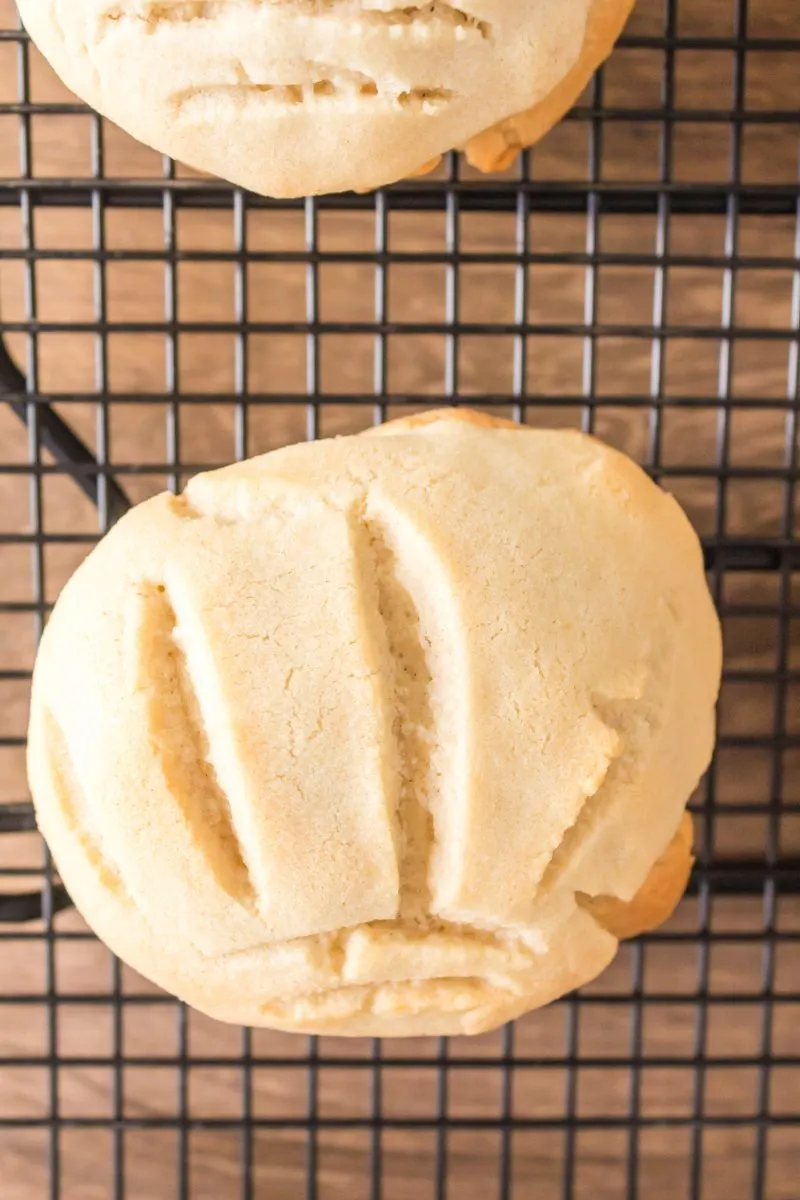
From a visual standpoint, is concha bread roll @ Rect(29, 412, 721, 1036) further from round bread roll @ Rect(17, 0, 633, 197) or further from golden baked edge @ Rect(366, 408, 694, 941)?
round bread roll @ Rect(17, 0, 633, 197)

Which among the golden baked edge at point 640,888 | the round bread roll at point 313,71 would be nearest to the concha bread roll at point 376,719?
the golden baked edge at point 640,888

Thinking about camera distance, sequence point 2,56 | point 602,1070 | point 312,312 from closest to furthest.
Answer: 1. point 312,312
2. point 2,56
3. point 602,1070

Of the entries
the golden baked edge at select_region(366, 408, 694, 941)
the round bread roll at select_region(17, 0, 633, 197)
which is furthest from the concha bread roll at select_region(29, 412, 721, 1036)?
the round bread roll at select_region(17, 0, 633, 197)

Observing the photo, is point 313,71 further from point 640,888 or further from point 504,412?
point 640,888

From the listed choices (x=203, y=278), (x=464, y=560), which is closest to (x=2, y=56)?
(x=203, y=278)

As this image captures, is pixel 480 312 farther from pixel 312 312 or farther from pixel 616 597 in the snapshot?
pixel 616 597

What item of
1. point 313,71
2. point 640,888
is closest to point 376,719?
point 640,888
